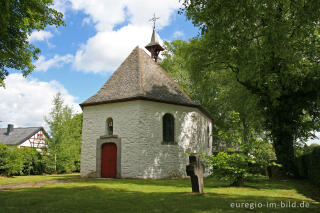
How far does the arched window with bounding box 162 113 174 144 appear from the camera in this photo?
1554 cm

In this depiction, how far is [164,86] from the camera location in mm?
16688

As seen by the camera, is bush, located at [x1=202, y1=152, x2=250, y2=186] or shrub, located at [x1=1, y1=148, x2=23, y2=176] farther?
shrub, located at [x1=1, y1=148, x2=23, y2=176]

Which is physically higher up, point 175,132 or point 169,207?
point 175,132

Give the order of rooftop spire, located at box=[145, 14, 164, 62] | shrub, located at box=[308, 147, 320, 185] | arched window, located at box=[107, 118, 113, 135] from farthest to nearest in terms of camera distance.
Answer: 1. rooftop spire, located at box=[145, 14, 164, 62]
2. arched window, located at box=[107, 118, 113, 135]
3. shrub, located at box=[308, 147, 320, 185]

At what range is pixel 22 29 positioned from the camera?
12.0 meters

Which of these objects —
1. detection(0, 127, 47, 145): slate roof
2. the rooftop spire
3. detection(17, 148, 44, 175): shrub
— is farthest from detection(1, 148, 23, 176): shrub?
detection(0, 127, 47, 145): slate roof

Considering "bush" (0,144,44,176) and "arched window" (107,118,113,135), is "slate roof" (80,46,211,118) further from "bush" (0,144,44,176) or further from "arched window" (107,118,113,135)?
"bush" (0,144,44,176)

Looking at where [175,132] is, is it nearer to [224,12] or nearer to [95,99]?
[95,99]

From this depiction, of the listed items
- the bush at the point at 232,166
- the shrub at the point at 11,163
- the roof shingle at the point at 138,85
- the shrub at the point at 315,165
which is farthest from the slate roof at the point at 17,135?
the shrub at the point at 315,165

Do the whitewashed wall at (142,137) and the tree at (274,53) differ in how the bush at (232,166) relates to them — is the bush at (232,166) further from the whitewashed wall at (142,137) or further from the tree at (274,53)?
the whitewashed wall at (142,137)

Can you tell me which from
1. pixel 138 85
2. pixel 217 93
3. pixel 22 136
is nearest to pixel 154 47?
pixel 138 85

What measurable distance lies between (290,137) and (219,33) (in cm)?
907

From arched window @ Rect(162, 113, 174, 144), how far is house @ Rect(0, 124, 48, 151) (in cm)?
2742

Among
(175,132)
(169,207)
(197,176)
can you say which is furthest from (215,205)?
(175,132)
